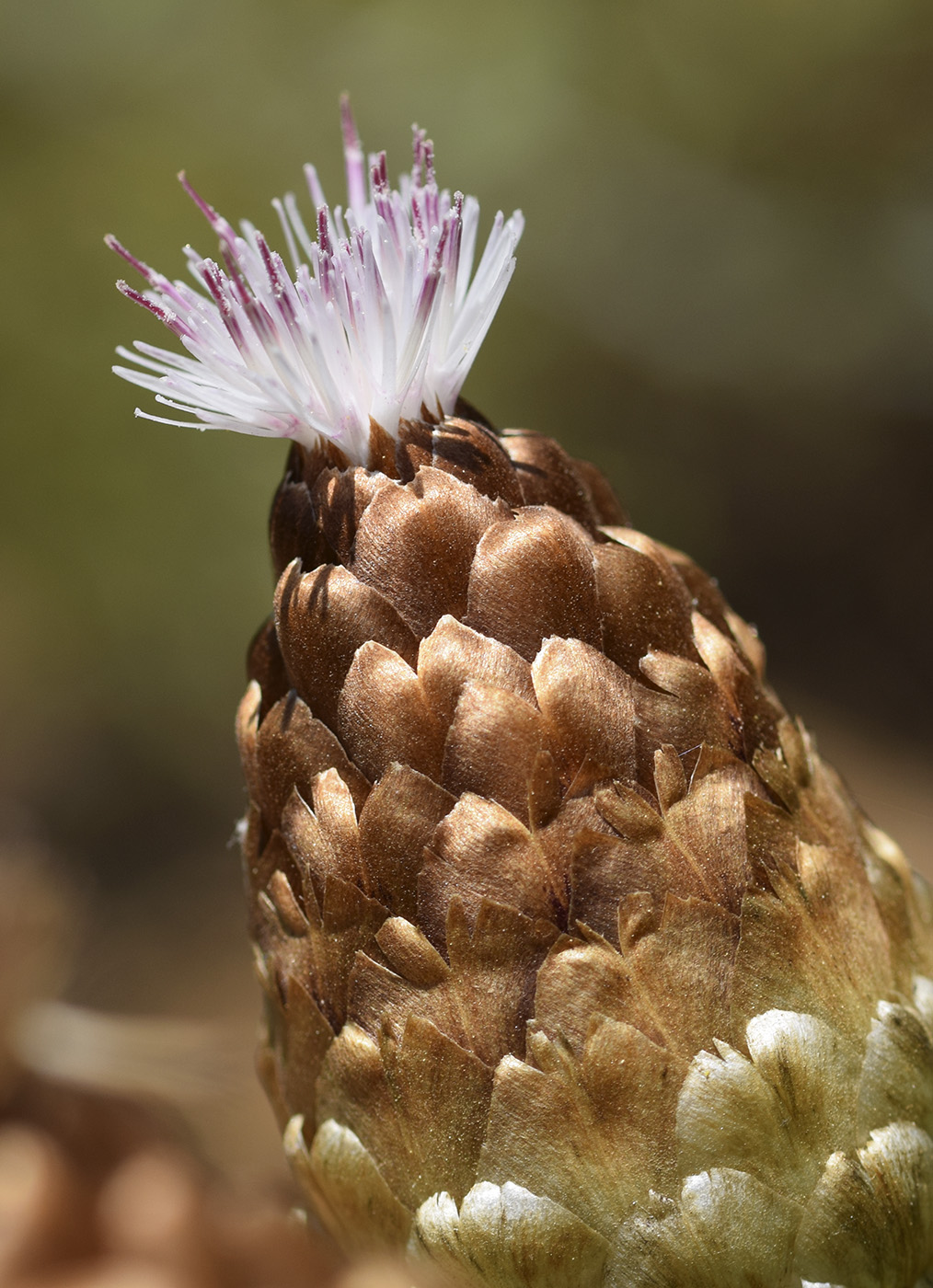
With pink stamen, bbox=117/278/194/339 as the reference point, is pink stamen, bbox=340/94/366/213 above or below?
above

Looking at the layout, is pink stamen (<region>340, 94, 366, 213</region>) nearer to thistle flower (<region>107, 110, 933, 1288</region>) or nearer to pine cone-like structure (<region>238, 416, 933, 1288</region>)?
thistle flower (<region>107, 110, 933, 1288</region>)

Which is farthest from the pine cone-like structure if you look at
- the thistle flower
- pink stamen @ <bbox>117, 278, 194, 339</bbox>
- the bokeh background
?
the bokeh background

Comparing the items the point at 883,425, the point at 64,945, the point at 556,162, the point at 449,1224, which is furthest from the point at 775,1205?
the point at 883,425

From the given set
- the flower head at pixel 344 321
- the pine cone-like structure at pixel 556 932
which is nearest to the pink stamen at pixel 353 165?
the flower head at pixel 344 321

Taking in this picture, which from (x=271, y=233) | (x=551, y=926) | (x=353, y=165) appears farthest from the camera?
(x=271, y=233)

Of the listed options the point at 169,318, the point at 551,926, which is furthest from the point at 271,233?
the point at 551,926

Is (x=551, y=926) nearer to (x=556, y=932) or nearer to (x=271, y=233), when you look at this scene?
(x=556, y=932)

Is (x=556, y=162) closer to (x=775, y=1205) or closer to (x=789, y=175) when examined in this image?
(x=789, y=175)
